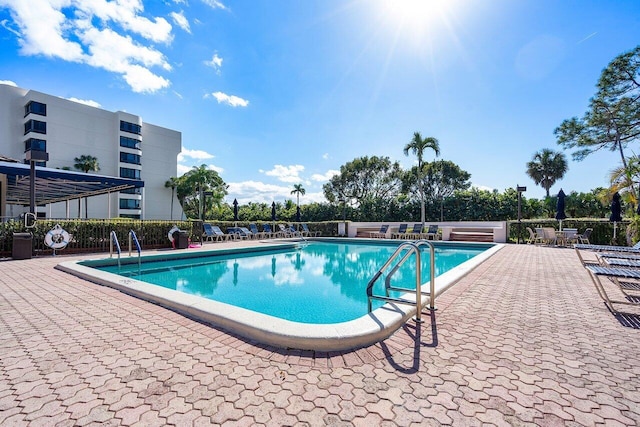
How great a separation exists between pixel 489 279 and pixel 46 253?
12.7 meters

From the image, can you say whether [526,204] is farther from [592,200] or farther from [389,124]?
[389,124]

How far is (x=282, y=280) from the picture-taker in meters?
7.26

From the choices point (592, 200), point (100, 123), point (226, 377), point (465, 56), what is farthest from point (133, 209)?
point (592, 200)

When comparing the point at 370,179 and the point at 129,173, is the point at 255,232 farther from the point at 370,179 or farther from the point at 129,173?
the point at 129,173

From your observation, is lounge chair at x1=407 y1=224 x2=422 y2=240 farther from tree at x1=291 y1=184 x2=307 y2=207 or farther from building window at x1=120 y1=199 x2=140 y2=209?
building window at x1=120 y1=199 x2=140 y2=209

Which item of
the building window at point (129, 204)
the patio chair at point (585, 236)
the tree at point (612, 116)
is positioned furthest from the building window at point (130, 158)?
the patio chair at point (585, 236)

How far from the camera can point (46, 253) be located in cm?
939

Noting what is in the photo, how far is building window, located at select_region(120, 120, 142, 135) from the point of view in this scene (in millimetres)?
36856

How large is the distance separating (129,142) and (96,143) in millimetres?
3511

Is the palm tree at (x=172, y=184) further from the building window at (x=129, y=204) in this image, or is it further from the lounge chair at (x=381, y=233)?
the lounge chair at (x=381, y=233)

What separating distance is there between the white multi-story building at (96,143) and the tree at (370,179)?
20.5 metres

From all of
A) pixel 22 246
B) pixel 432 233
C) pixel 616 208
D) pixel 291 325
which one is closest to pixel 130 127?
pixel 22 246

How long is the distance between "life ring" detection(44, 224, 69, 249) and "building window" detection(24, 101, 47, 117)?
3164 cm

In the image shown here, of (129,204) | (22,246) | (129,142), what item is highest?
(129,142)
